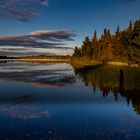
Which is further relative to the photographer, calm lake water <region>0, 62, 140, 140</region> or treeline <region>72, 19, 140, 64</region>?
treeline <region>72, 19, 140, 64</region>

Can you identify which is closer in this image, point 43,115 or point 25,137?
point 25,137

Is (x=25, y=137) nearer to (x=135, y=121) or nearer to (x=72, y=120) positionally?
(x=72, y=120)

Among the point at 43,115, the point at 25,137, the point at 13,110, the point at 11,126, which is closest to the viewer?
the point at 25,137

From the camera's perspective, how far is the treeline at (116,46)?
81419mm

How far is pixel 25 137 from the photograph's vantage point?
492 inches

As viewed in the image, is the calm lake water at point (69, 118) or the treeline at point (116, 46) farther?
the treeline at point (116, 46)

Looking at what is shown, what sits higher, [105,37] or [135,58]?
[105,37]

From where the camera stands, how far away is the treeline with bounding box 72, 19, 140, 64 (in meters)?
81.4

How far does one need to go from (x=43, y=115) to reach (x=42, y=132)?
3852mm

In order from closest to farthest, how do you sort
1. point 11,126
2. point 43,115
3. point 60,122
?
point 11,126 < point 60,122 < point 43,115

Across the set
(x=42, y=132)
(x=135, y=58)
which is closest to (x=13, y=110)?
Result: (x=42, y=132)

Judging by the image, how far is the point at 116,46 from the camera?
4309 inches

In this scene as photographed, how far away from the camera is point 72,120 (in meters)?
16.0

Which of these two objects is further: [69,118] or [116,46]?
[116,46]
